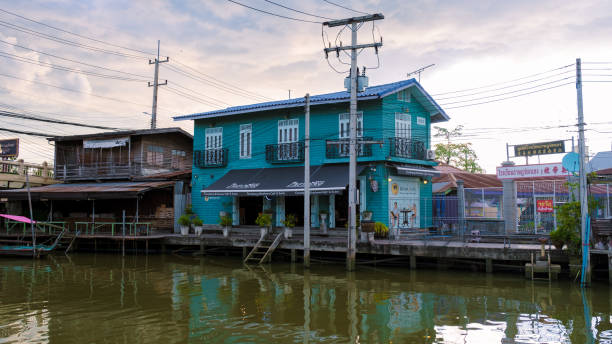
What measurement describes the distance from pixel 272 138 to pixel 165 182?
662 cm

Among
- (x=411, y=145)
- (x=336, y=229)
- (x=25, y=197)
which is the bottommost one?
(x=336, y=229)

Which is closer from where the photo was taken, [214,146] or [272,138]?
[272,138]

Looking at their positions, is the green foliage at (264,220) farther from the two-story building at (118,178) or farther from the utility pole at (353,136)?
the two-story building at (118,178)

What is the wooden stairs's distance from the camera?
2016 centimetres

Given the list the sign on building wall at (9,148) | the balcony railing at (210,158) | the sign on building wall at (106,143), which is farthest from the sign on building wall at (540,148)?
the sign on building wall at (9,148)

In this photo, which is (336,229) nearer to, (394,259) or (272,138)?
(394,259)

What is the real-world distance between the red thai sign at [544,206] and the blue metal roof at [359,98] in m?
7.06

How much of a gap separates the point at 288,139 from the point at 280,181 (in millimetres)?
2750

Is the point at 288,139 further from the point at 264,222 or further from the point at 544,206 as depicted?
the point at 544,206

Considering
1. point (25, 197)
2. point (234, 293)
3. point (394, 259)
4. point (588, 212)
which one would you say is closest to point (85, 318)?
point (234, 293)

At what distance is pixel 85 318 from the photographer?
420 inches

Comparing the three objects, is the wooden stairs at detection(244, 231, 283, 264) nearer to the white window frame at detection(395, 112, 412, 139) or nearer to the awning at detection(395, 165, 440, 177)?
the awning at detection(395, 165, 440, 177)

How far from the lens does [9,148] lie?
33156 millimetres

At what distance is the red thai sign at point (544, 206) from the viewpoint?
19.7 metres
